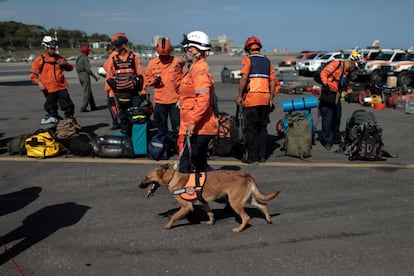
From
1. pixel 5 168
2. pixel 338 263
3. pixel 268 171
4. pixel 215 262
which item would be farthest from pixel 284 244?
pixel 5 168

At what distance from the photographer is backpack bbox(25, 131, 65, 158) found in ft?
23.1

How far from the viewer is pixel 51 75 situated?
8148 millimetres

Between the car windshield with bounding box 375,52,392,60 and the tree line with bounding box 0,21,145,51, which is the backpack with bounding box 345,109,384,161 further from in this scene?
the tree line with bounding box 0,21,145,51

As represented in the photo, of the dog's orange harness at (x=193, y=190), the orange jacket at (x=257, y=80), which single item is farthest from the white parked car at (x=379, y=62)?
the dog's orange harness at (x=193, y=190)

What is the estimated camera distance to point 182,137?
4.58 meters

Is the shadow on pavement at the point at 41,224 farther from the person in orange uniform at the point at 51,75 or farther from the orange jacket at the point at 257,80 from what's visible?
the person in orange uniform at the point at 51,75

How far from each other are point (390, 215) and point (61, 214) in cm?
424

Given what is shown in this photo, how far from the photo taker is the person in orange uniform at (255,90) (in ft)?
20.6

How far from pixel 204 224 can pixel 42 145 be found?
4.24m

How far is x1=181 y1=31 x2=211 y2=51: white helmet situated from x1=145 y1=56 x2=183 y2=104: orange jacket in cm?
266

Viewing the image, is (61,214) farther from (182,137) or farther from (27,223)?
(182,137)

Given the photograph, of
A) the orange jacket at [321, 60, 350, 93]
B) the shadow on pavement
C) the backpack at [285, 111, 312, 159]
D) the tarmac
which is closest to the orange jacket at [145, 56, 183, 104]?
the tarmac

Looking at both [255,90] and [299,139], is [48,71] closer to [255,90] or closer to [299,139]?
[255,90]

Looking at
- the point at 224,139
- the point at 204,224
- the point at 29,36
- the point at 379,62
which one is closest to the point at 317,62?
the point at 379,62
